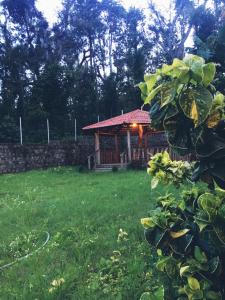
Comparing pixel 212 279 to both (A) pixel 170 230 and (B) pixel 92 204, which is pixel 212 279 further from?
(B) pixel 92 204

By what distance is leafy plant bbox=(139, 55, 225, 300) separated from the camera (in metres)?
1.56

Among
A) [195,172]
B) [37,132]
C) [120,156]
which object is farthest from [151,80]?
[37,132]

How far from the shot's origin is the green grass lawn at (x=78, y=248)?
156 inches

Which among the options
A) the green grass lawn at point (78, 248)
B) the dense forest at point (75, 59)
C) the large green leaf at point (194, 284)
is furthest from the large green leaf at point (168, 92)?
the dense forest at point (75, 59)

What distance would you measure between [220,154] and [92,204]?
6091 mm

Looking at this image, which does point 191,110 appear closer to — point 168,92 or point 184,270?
point 168,92

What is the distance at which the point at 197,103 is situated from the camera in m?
1.54

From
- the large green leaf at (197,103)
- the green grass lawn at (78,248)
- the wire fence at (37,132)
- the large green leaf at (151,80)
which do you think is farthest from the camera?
the wire fence at (37,132)

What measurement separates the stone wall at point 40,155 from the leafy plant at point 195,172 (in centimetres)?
1652

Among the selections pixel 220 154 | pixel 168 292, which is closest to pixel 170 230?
pixel 220 154

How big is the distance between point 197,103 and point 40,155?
18270mm

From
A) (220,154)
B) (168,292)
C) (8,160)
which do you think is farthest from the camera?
(8,160)

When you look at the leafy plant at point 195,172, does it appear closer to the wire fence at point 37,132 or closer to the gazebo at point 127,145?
the gazebo at point 127,145

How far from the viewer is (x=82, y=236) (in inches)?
219
